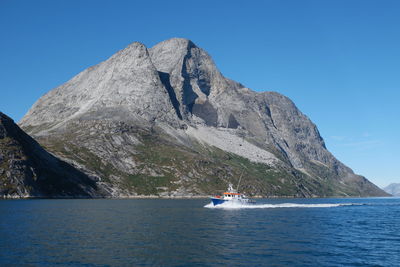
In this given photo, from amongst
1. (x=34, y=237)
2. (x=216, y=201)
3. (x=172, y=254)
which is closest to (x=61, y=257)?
(x=172, y=254)

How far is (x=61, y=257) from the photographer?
206 ft

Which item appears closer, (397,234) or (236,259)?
(236,259)

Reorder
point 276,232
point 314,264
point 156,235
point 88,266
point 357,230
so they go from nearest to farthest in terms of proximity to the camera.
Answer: point 88,266 < point 314,264 < point 156,235 < point 276,232 < point 357,230

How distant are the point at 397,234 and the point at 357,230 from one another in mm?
10097

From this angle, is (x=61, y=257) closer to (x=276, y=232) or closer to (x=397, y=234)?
(x=276, y=232)

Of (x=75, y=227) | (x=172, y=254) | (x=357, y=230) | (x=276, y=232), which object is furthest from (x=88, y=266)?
(x=357, y=230)

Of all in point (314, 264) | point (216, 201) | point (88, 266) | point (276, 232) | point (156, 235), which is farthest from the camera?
point (216, 201)

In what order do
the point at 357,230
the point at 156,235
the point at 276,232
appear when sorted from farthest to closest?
the point at 357,230, the point at 276,232, the point at 156,235

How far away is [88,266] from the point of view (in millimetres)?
56906

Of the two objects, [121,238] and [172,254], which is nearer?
[172,254]

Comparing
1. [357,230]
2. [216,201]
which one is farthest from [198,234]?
[216,201]

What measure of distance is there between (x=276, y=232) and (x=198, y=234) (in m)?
20.1

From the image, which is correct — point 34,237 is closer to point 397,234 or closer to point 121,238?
Result: point 121,238

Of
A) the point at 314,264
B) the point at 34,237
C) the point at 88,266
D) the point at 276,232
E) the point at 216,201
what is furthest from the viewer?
the point at 216,201
